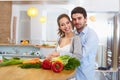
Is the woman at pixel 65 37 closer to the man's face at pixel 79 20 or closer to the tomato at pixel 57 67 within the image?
the man's face at pixel 79 20

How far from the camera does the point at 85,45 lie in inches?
78.1

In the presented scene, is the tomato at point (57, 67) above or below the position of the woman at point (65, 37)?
below

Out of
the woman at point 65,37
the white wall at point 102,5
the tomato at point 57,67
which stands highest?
the white wall at point 102,5

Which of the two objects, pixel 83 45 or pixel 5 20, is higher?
pixel 5 20

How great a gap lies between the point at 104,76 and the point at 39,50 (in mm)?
1947

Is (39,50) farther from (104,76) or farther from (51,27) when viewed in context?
(51,27)

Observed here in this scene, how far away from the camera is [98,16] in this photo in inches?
239

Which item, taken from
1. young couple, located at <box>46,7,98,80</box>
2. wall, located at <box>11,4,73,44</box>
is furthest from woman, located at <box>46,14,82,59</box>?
wall, located at <box>11,4,73,44</box>

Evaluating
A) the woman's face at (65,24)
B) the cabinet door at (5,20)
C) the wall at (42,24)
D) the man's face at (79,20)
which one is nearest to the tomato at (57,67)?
the man's face at (79,20)

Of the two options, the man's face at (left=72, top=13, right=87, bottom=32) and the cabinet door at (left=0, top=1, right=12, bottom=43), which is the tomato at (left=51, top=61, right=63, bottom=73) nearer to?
the man's face at (left=72, top=13, right=87, bottom=32)

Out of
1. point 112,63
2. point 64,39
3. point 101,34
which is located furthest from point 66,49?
point 101,34

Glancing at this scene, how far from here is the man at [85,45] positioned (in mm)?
1985

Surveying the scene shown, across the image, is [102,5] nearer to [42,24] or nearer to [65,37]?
[42,24]

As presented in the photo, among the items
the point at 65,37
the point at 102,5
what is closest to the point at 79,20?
the point at 65,37
